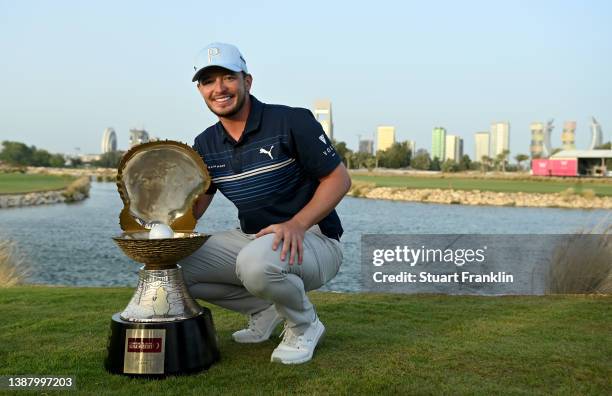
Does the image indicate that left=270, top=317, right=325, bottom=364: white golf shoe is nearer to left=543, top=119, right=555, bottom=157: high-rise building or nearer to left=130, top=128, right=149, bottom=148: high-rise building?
left=130, top=128, right=149, bottom=148: high-rise building

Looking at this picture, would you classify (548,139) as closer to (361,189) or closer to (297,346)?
(361,189)

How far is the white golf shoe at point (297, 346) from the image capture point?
3402mm

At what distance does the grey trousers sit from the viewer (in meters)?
3.21

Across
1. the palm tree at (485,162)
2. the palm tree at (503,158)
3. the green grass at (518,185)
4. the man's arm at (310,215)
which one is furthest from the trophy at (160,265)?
the palm tree at (485,162)

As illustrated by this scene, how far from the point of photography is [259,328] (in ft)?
13.0

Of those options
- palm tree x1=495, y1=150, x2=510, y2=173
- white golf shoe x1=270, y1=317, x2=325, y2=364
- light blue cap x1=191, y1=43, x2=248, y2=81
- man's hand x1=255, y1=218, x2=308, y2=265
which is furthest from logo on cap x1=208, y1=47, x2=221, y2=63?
palm tree x1=495, y1=150, x2=510, y2=173

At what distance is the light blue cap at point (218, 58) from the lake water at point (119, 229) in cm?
651

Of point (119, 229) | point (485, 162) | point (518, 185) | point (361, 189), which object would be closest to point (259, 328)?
point (119, 229)

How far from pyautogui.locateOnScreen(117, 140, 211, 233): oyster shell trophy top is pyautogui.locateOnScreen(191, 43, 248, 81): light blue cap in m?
0.48

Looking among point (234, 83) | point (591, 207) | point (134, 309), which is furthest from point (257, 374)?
point (591, 207)

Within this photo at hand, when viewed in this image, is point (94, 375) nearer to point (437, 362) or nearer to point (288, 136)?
point (288, 136)

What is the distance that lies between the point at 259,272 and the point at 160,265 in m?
0.57

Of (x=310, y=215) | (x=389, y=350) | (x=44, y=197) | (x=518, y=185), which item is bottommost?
(x=44, y=197)

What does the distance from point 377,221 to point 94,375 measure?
96.8ft
